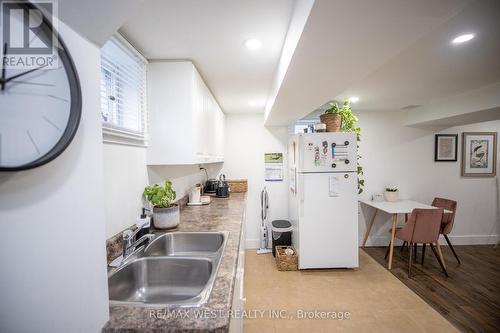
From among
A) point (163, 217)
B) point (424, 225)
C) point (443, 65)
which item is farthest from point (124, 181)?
point (424, 225)

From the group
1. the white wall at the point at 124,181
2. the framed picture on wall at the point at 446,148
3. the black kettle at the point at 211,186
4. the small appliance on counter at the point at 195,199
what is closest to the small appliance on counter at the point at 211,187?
the black kettle at the point at 211,186

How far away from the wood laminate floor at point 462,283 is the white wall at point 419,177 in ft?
1.19

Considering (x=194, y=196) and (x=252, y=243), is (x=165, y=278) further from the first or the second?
(x=252, y=243)

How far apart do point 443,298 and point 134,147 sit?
133 inches

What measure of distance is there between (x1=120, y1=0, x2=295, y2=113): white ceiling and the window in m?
0.10

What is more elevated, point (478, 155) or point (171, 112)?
point (171, 112)

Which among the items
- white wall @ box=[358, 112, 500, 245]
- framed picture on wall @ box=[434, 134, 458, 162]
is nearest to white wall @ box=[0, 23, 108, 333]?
white wall @ box=[358, 112, 500, 245]

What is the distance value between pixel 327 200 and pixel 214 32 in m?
2.26

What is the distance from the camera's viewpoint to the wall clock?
43cm

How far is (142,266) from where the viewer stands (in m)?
1.16

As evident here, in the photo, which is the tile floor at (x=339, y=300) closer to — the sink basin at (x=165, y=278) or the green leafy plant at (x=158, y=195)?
the sink basin at (x=165, y=278)

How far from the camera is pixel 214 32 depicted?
1.29m

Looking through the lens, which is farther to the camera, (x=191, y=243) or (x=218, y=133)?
(x=218, y=133)

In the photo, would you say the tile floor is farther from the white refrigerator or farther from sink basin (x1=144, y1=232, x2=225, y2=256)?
sink basin (x1=144, y1=232, x2=225, y2=256)
